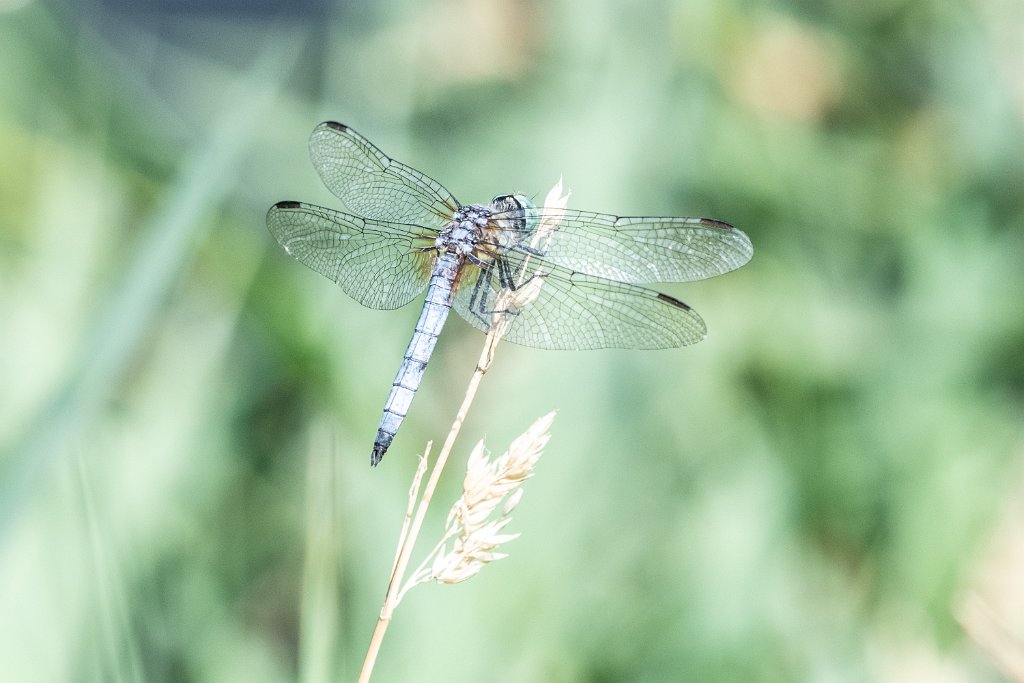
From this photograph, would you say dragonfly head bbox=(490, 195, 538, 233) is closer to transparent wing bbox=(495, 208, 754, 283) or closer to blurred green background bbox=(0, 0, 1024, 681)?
transparent wing bbox=(495, 208, 754, 283)


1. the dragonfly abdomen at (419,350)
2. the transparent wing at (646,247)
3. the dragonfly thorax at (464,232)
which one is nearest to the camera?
the dragonfly abdomen at (419,350)

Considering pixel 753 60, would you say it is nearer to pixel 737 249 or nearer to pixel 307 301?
pixel 737 249

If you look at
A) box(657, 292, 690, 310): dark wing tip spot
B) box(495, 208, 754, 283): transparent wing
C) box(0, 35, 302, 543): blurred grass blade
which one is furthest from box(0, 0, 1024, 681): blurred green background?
box(657, 292, 690, 310): dark wing tip spot

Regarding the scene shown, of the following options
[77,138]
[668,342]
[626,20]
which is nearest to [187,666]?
[668,342]

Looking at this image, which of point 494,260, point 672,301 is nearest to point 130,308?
point 494,260

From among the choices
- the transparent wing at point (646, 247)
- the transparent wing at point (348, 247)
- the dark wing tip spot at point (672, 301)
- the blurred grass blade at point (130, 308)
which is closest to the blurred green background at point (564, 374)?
the blurred grass blade at point (130, 308)

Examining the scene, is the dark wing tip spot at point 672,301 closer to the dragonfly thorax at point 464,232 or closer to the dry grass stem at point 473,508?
the dragonfly thorax at point 464,232

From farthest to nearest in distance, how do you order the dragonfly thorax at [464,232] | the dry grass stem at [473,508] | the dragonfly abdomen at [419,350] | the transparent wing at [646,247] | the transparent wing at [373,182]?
1. the transparent wing at [373,182]
2. the dragonfly thorax at [464,232]
3. the transparent wing at [646,247]
4. the dragonfly abdomen at [419,350]
5. the dry grass stem at [473,508]

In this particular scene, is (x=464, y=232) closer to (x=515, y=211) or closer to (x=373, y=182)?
(x=515, y=211)
